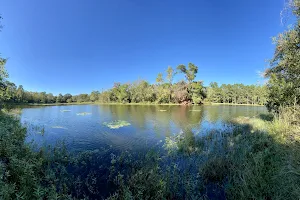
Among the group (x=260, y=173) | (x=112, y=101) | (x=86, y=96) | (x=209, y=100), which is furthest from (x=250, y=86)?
(x=86, y=96)

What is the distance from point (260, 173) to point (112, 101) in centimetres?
7403

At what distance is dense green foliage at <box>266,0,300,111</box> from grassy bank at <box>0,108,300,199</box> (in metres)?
2.34

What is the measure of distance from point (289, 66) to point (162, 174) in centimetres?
914

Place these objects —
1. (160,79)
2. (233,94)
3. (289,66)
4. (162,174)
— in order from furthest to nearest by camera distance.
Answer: (233,94) < (160,79) < (289,66) < (162,174)

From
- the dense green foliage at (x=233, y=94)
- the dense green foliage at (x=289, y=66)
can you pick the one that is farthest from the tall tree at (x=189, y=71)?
the dense green foliage at (x=289, y=66)

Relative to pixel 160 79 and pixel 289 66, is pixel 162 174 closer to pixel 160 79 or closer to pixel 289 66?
pixel 289 66

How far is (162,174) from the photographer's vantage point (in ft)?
16.3

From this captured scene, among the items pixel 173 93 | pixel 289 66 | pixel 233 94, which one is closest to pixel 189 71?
pixel 173 93

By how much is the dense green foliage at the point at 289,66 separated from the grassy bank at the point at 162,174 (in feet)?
7.68

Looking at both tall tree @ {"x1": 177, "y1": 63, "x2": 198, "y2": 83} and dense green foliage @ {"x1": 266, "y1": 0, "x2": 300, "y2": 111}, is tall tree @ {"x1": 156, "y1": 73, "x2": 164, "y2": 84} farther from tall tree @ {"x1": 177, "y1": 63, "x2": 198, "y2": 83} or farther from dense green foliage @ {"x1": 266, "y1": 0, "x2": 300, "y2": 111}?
dense green foliage @ {"x1": 266, "y1": 0, "x2": 300, "y2": 111}

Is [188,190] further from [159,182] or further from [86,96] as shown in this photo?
[86,96]

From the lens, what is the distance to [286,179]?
3.62m

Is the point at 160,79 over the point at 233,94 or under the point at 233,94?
over

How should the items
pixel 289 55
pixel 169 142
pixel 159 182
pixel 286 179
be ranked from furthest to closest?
pixel 169 142
pixel 289 55
pixel 159 182
pixel 286 179
